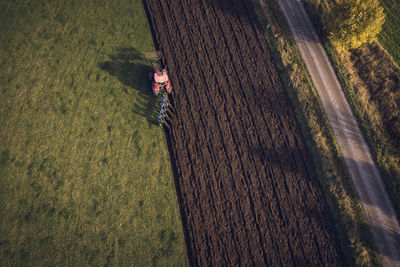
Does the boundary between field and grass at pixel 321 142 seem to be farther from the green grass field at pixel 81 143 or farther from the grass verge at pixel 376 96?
the green grass field at pixel 81 143

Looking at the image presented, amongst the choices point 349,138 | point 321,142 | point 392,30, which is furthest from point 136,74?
point 392,30

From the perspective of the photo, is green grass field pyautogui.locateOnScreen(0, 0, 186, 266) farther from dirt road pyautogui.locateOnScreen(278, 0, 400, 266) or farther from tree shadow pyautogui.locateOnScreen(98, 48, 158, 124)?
dirt road pyautogui.locateOnScreen(278, 0, 400, 266)

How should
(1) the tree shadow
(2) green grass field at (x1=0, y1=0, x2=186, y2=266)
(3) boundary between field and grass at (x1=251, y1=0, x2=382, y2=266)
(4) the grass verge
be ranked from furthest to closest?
(1) the tree shadow < (4) the grass verge < (3) boundary between field and grass at (x1=251, y1=0, x2=382, y2=266) < (2) green grass field at (x1=0, y1=0, x2=186, y2=266)


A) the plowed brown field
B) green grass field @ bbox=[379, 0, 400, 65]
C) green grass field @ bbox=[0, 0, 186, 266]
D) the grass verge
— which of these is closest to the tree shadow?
green grass field @ bbox=[0, 0, 186, 266]

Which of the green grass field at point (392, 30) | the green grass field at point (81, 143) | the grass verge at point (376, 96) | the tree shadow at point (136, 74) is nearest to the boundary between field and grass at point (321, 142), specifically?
the grass verge at point (376, 96)

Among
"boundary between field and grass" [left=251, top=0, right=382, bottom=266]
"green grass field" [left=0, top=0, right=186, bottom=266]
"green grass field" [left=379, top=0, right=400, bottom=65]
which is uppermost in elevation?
"green grass field" [left=379, top=0, right=400, bottom=65]

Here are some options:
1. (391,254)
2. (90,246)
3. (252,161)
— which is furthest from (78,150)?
(391,254)
